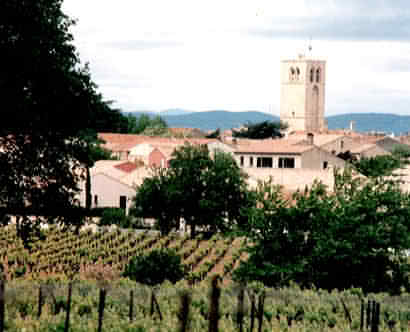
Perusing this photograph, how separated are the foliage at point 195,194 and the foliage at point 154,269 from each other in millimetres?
24097

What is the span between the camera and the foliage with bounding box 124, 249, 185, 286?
79.8 feet

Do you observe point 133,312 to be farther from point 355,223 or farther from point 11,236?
point 11,236

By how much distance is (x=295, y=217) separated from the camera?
26094 millimetres

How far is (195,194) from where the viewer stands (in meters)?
50.9

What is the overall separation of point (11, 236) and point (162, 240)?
26.9 feet

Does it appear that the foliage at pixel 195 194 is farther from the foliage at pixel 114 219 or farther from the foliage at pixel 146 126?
the foliage at pixel 146 126

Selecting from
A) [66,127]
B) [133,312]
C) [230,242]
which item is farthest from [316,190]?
[230,242]

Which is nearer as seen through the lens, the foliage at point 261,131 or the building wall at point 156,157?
the building wall at point 156,157

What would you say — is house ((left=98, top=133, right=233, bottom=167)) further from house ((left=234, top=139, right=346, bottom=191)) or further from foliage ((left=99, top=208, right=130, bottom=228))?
foliage ((left=99, top=208, right=130, bottom=228))

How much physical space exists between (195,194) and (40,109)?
3105cm

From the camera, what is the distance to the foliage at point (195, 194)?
5041 centimetres

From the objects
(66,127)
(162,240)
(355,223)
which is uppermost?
(66,127)

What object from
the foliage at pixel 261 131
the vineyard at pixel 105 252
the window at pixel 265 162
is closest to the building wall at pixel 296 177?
the window at pixel 265 162

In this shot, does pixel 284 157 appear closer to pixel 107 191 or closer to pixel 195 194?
pixel 107 191
